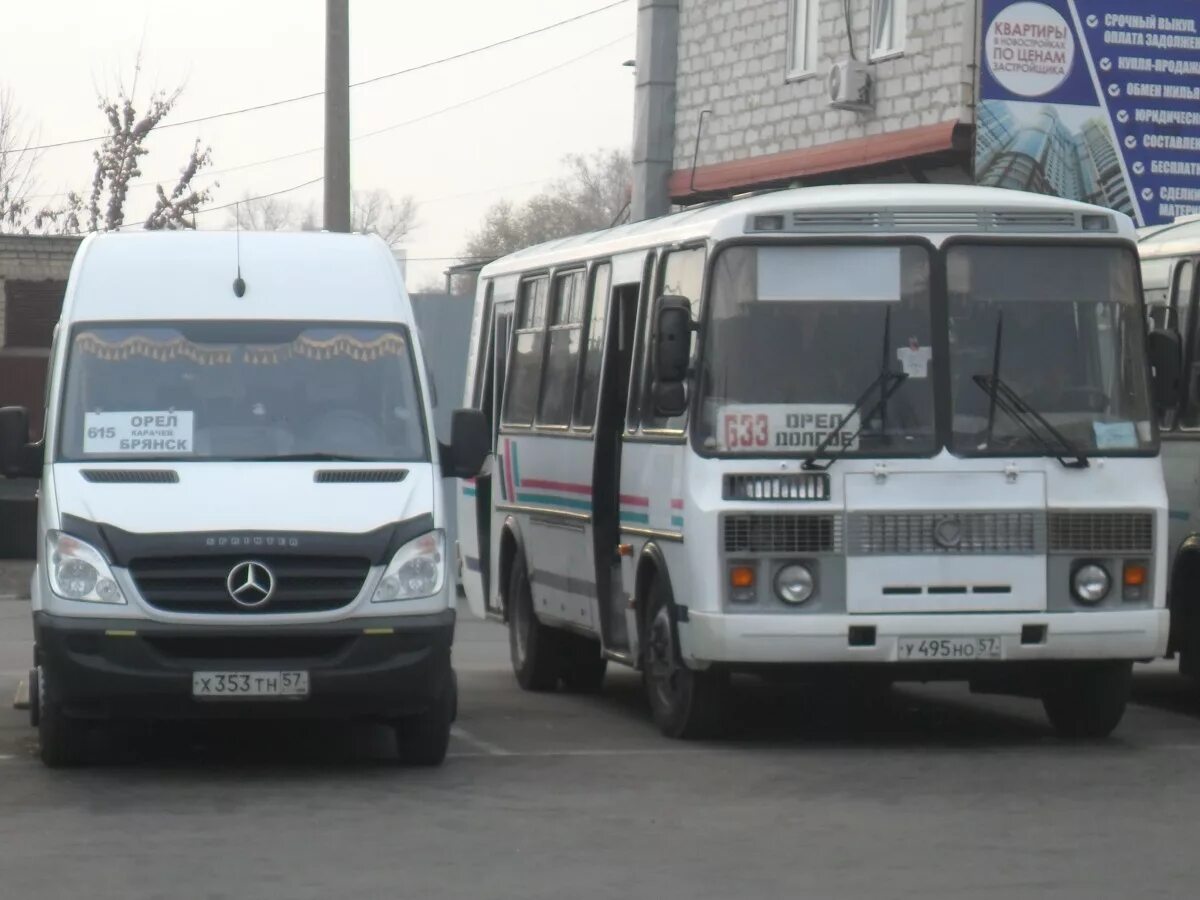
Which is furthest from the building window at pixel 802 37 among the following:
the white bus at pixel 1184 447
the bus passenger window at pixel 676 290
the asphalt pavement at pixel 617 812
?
the bus passenger window at pixel 676 290

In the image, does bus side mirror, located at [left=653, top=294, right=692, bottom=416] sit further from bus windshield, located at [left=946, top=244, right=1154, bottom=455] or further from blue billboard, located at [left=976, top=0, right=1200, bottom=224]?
blue billboard, located at [left=976, top=0, right=1200, bottom=224]

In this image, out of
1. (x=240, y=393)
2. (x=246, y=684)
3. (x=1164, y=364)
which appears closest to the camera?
(x=246, y=684)

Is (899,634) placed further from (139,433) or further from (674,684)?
(139,433)

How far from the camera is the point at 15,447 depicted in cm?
1092

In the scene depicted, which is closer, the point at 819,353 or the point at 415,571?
the point at 415,571

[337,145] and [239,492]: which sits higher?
[337,145]

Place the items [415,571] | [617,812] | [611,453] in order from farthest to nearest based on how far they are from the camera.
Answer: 1. [611,453]
2. [415,571]
3. [617,812]

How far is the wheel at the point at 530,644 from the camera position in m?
14.9

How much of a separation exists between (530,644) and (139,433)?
445 centimetres

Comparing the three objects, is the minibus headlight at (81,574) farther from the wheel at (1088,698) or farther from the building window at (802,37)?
the building window at (802,37)

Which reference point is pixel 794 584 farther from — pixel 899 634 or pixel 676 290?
pixel 676 290

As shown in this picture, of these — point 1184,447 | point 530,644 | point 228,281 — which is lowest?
point 530,644

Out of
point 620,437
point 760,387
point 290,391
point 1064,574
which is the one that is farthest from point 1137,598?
point 290,391

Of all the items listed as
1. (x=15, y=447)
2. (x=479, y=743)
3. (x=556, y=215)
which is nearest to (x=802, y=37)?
(x=479, y=743)
